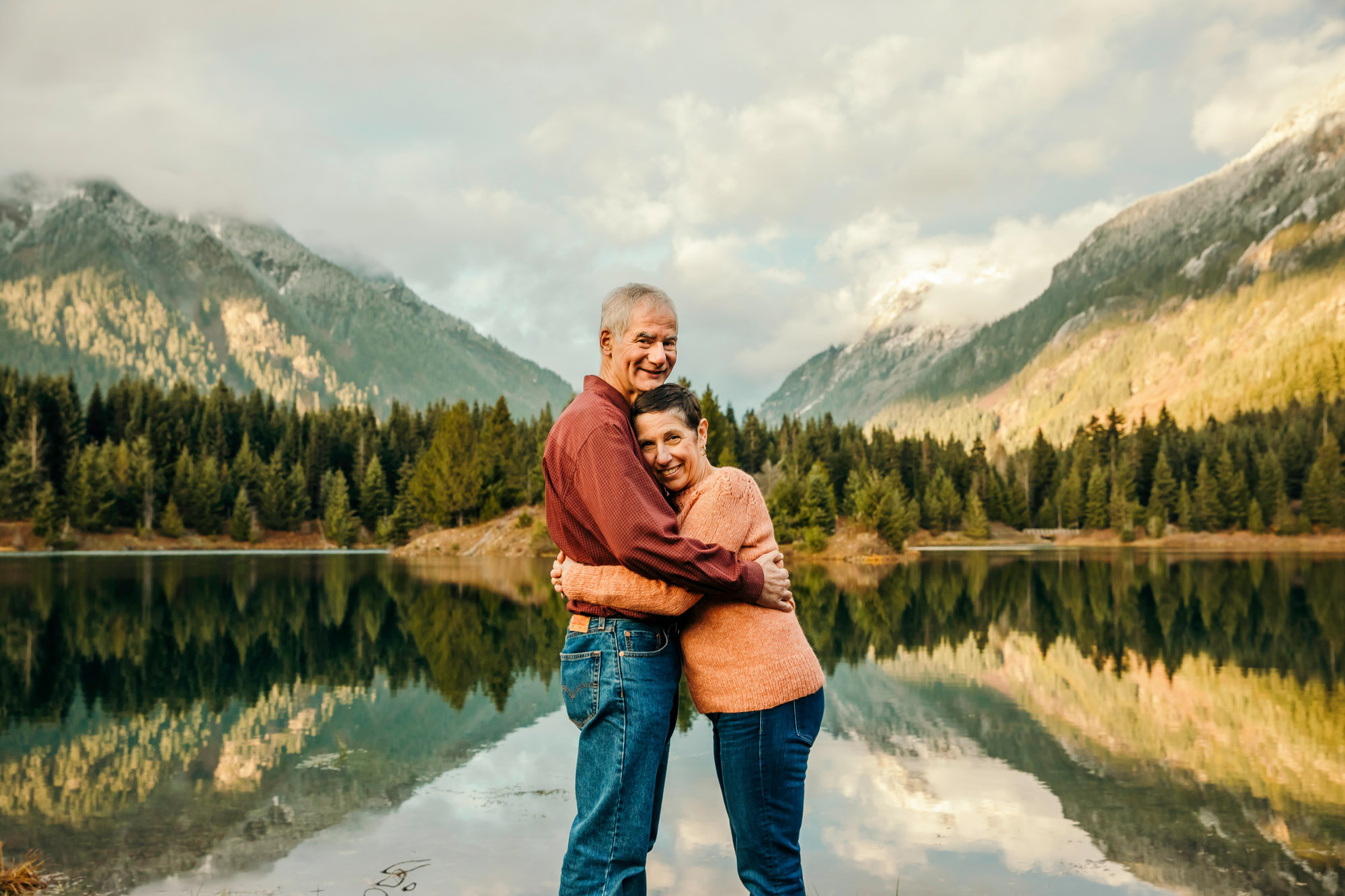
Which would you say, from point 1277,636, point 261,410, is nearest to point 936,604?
point 1277,636

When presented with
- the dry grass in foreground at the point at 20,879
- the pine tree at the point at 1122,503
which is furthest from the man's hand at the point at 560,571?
the pine tree at the point at 1122,503

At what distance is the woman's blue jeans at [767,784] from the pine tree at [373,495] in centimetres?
9186

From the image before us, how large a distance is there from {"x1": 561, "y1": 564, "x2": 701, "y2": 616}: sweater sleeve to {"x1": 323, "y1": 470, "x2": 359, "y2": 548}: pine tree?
91161 mm

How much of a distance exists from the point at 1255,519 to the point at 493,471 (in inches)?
3240

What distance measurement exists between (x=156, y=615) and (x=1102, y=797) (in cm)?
2821

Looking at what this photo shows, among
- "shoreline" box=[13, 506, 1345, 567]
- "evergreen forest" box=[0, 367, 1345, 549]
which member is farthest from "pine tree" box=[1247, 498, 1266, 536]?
"shoreline" box=[13, 506, 1345, 567]

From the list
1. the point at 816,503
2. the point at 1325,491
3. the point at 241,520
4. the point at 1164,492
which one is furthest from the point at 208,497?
the point at 1325,491

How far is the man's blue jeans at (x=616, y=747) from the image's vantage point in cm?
392

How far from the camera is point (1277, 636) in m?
24.6

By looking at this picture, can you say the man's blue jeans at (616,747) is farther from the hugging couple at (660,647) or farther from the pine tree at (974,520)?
the pine tree at (974,520)

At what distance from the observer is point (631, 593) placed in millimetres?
3818

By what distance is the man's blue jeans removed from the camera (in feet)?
12.9

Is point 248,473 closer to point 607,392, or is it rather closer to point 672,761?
point 672,761

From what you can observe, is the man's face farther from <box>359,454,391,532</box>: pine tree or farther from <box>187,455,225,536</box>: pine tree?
<box>359,454,391,532</box>: pine tree
